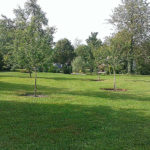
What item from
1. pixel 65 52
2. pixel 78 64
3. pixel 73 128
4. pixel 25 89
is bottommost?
pixel 73 128

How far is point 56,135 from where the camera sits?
16.2 ft

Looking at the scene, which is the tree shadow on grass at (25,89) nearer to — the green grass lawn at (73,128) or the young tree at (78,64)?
the green grass lawn at (73,128)

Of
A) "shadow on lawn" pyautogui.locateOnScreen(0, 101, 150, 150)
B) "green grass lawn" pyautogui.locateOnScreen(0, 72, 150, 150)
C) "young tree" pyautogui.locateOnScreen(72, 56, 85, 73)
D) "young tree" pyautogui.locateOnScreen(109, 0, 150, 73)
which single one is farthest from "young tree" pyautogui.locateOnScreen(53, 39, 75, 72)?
"shadow on lawn" pyautogui.locateOnScreen(0, 101, 150, 150)

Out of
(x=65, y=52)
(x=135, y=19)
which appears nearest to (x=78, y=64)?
(x=135, y=19)

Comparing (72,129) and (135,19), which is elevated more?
(135,19)

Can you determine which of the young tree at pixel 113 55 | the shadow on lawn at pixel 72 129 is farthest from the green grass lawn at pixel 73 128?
the young tree at pixel 113 55

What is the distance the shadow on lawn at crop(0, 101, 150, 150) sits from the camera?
436 cm

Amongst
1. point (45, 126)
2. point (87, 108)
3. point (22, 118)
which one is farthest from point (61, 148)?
point (87, 108)

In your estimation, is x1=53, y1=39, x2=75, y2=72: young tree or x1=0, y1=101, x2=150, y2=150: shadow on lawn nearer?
x1=0, y1=101, x2=150, y2=150: shadow on lawn

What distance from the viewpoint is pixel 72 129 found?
213 inches

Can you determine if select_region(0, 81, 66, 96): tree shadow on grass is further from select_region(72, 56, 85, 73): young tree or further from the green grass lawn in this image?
select_region(72, 56, 85, 73): young tree

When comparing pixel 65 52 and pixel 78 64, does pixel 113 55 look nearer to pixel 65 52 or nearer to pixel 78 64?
pixel 78 64

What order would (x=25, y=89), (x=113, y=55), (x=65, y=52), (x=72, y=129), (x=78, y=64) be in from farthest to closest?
(x=65, y=52) → (x=78, y=64) → (x=113, y=55) → (x=25, y=89) → (x=72, y=129)

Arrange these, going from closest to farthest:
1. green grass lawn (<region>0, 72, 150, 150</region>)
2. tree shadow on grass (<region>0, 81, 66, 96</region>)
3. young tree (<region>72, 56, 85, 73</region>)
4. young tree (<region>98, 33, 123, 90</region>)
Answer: green grass lawn (<region>0, 72, 150, 150</region>) < tree shadow on grass (<region>0, 81, 66, 96</region>) < young tree (<region>98, 33, 123, 90</region>) < young tree (<region>72, 56, 85, 73</region>)
